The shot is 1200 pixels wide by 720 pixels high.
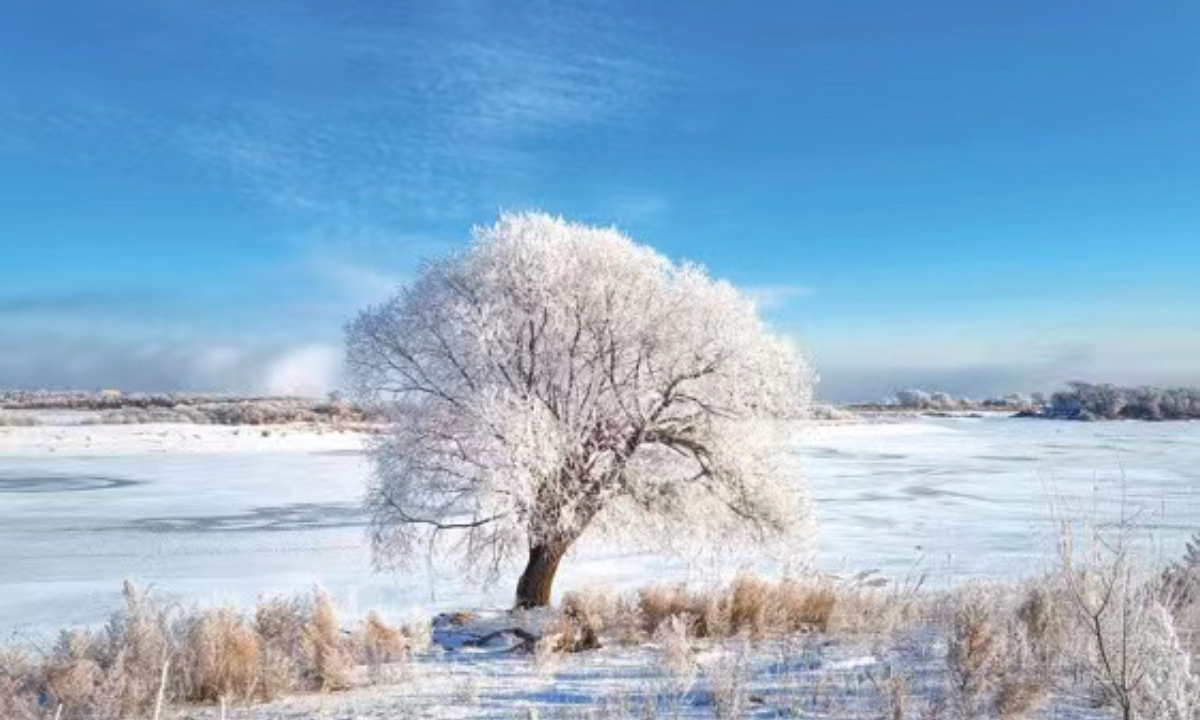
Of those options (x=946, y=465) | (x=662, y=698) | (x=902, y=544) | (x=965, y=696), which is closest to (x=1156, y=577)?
(x=965, y=696)

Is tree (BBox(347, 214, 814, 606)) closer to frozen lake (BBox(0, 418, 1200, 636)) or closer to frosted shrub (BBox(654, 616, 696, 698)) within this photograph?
frozen lake (BBox(0, 418, 1200, 636))

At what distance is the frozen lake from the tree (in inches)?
49.2

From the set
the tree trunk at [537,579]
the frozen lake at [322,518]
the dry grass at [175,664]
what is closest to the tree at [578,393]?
the tree trunk at [537,579]

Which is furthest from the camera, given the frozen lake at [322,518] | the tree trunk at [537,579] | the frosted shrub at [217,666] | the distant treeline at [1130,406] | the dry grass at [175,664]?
the distant treeline at [1130,406]

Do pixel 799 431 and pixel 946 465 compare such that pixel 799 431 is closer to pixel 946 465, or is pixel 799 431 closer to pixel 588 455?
pixel 588 455

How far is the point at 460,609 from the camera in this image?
13055 mm

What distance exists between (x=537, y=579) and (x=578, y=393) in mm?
2169

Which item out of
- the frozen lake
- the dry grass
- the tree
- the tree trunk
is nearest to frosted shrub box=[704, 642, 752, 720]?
the frozen lake

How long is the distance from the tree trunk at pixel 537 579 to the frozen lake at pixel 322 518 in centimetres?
74

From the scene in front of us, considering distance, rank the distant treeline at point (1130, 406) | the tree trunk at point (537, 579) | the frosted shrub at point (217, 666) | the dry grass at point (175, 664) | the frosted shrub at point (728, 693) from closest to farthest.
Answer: the frosted shrub at point (728, 693) < the dry grass at point (175, 664) < the frosted shrub at point (217, 666) < the tree trunk at point (537, 579) < the distant treeline at point (1130, 406)

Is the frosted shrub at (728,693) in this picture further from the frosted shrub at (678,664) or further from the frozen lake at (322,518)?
the frozen lake at (322,518)

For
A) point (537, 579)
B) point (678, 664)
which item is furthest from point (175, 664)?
point (537, 579)

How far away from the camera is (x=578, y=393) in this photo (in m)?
11.5

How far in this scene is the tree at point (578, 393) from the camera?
36.8ft
